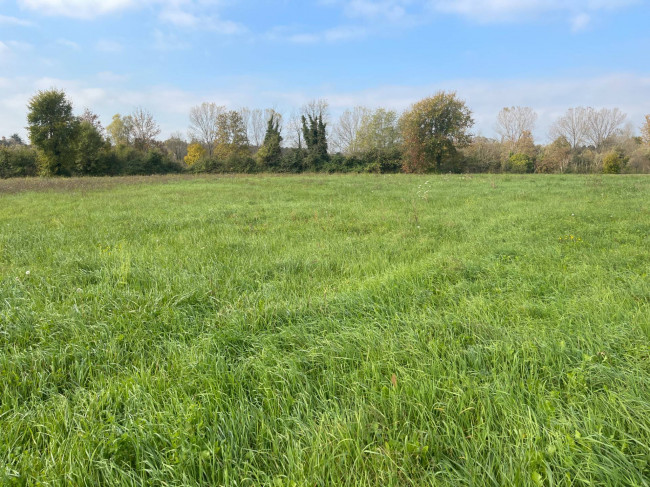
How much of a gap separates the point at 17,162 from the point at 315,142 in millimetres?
31457

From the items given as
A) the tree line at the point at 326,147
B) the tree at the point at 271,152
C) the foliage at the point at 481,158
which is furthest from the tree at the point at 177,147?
the foliage at the point at 481,158

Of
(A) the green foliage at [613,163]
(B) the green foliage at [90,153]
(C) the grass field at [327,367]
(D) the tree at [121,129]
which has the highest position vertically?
(D) the tree at [121,129]

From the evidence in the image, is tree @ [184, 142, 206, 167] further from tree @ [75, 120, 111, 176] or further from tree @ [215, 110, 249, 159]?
tree @ [75, 120, 111, 176]

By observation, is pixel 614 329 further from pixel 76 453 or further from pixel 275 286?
pixel 76 453

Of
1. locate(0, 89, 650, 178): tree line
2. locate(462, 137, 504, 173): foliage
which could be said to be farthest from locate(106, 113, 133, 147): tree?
locate(462, 137, 504, 173): foliage

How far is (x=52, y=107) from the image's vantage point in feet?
95.3

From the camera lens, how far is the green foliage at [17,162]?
3123cm

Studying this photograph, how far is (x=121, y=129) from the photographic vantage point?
45875 mm

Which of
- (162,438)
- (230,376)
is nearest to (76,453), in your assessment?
(162,438)

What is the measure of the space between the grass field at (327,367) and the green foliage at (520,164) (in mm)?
36925

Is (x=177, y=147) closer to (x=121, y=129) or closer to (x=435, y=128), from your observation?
(x=121, y=129)

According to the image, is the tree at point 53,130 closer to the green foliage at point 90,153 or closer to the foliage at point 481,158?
the green foliage at point 90,153

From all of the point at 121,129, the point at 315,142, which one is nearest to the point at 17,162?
the point at 121,129

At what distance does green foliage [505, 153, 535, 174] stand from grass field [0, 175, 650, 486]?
36.9 m
